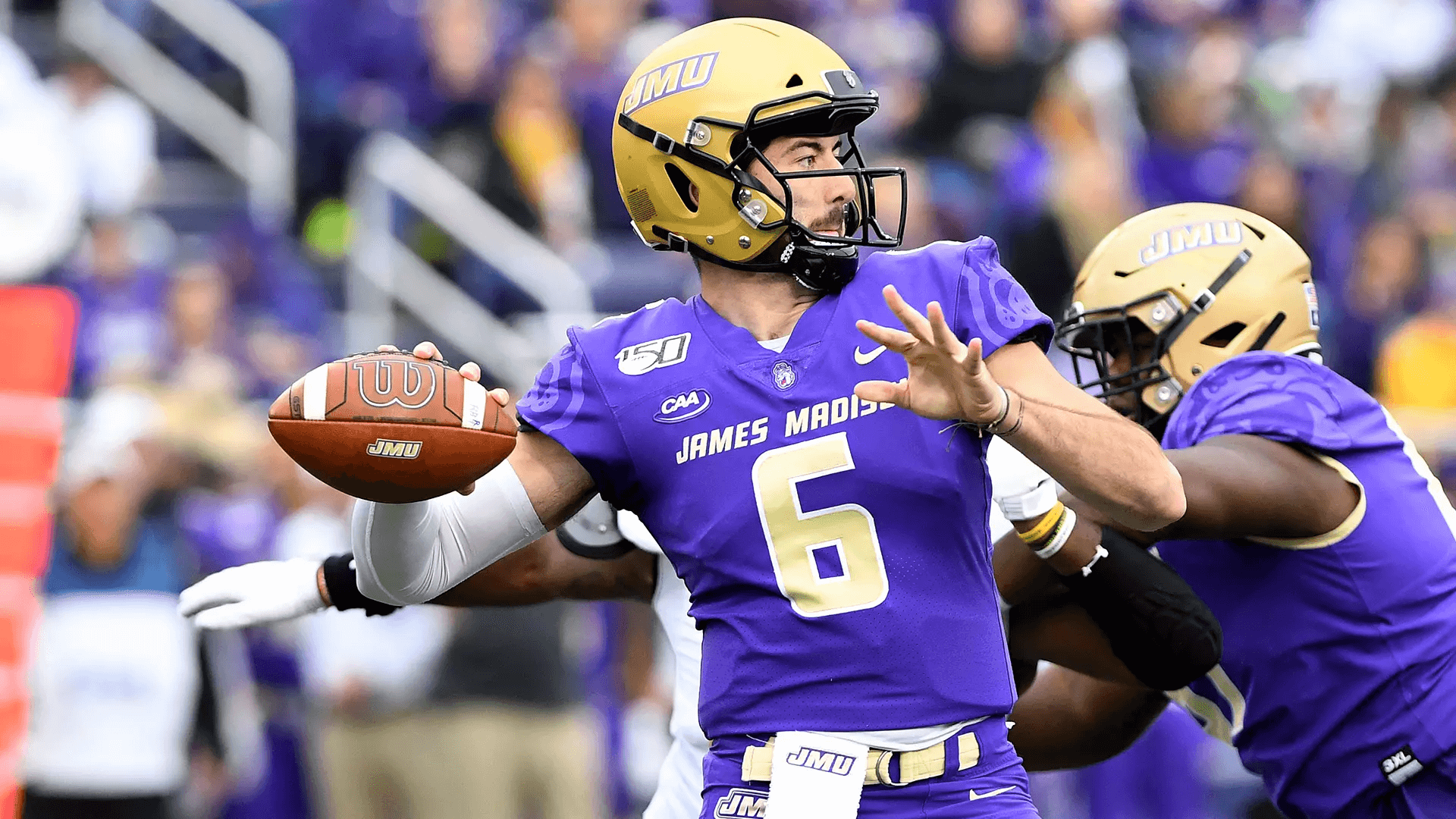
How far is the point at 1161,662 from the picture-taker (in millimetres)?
3617

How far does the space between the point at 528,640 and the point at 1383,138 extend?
20.4 ft

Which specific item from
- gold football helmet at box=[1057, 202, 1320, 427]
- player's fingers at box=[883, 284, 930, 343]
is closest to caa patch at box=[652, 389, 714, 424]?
player's fingers at box=[883, 284, 930, 343]

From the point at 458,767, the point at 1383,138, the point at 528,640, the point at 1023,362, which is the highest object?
the point at 1023,362

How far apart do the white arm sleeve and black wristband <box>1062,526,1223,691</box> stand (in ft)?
→ 3.82

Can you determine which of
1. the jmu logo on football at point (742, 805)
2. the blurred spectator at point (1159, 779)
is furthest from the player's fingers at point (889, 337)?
the blurred spectator at point (1159, 779)

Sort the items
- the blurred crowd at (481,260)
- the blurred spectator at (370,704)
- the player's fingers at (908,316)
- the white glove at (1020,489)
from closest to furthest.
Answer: the player's fingers at (908,316) → the white glove at (1020,489) → the blurred crowd at (481,260) → the blurred spectator at (370,704)

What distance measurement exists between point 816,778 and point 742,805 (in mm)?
159

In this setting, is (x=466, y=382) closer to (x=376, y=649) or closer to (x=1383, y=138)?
(x=376, y=649)

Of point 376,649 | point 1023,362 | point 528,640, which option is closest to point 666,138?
point 1023,362

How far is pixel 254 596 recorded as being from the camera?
3852mm

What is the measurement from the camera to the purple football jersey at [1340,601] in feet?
12.1

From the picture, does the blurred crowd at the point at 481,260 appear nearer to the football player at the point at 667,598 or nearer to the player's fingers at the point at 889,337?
the football player at the point at 667,598

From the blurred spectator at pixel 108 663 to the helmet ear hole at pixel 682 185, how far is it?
194 inches

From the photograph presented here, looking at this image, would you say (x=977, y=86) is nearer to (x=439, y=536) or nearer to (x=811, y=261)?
(x=811, y=261)
